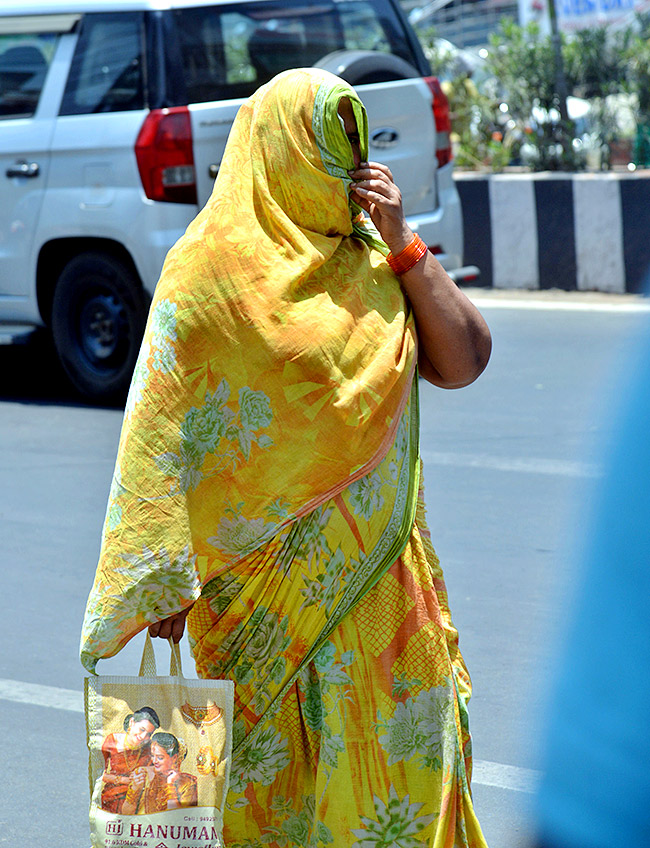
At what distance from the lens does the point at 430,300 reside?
254 centimetres

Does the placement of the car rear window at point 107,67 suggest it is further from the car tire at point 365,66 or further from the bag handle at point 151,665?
the bag handle at point 151,665

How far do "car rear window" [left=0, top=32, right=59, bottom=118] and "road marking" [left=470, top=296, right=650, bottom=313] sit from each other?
3.50m

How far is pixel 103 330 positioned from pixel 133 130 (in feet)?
3.93

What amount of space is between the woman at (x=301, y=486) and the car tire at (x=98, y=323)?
471cm

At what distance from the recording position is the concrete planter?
9.25m

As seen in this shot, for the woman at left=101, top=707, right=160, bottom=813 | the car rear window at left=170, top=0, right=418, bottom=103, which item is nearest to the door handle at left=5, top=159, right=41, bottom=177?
the car rear window at left=170, top=0, right=418, bottom=103

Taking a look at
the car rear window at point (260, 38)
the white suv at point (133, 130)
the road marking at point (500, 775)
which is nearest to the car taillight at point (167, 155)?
the white suv at point (133, 130)

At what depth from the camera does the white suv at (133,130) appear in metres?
6.78

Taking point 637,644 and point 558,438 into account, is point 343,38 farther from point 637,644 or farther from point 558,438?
point 637,644

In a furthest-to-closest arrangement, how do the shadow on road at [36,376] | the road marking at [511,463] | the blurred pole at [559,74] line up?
the blurred pole at [559,74], the shadow on road at [36,376], the road marking at [511,463]

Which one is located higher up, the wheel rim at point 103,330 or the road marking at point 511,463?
the wheel rim at point 103,330

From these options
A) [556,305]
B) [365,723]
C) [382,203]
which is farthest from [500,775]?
[556,305]

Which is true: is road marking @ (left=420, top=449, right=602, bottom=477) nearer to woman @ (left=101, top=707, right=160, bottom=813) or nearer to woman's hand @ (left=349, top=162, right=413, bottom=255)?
woman's hand @ (left=349, top=162, right=413, bottom=255)

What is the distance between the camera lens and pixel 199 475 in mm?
2473
